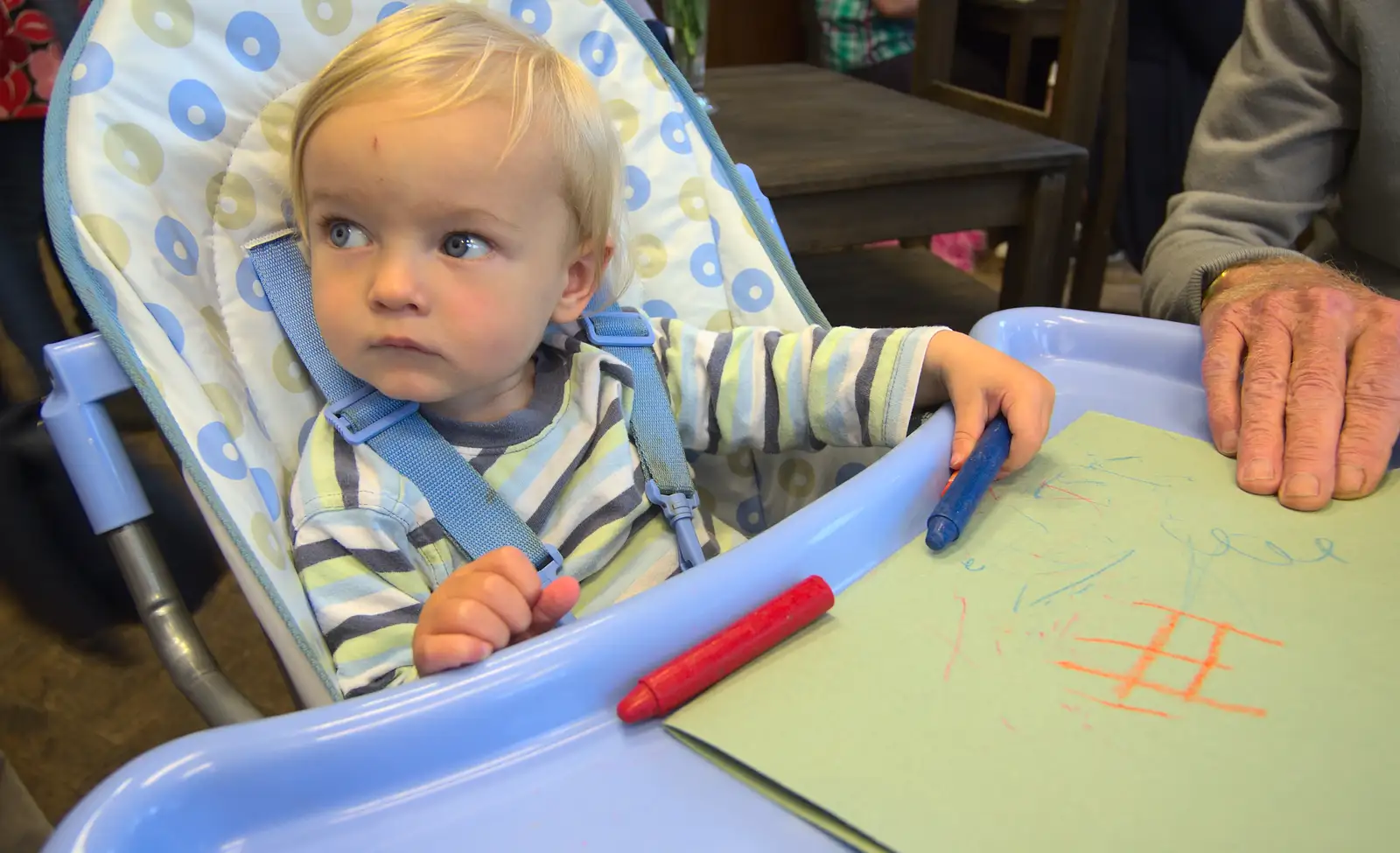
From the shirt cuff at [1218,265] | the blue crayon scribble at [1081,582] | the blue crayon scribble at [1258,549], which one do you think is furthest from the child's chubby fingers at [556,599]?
the shirt cuff at [1218,265]

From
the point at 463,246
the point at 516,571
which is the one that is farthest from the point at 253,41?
the point at 516,571

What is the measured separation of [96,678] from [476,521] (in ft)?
3.24

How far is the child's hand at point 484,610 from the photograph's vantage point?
0.43 m

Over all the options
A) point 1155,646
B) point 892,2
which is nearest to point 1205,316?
point 1155,646

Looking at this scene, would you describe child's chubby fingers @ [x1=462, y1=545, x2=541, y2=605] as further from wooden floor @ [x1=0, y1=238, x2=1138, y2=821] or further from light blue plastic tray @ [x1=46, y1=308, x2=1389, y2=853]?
wooden floor @ [x1=0, y1=238, x2=1138, y2=821]

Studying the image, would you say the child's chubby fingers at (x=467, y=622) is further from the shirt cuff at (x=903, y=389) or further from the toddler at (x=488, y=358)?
the shirt cuff at (x=903, y=389)

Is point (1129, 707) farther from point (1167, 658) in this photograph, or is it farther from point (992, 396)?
point (992, 396)

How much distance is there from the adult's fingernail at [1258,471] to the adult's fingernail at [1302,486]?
1 centimetres

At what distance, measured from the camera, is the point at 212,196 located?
0.63 metres

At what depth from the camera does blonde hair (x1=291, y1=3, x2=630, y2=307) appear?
0.58m

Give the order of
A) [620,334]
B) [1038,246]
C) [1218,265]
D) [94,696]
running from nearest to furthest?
[620,334] → [1218,265] → [94,696] → [1038,246]

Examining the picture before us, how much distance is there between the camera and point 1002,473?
0.60 m

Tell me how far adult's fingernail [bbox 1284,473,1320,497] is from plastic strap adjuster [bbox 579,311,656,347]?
43 centimetres

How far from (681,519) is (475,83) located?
1.04ft
